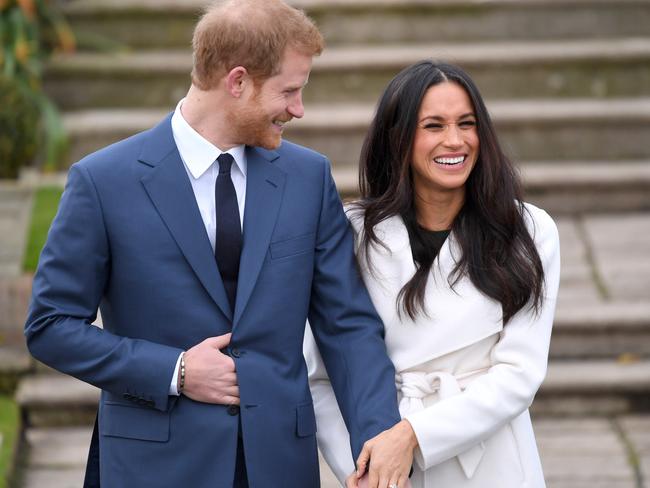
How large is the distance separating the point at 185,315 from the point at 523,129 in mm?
3683

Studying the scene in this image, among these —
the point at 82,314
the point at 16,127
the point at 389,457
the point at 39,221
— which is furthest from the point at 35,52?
the point at 389,457

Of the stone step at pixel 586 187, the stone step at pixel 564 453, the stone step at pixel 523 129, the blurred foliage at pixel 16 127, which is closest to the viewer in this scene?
the stone step at pixel 564 453

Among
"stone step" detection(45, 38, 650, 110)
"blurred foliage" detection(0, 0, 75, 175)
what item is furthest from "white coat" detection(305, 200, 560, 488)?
"stone step" detection(45, 38, 650, 110)

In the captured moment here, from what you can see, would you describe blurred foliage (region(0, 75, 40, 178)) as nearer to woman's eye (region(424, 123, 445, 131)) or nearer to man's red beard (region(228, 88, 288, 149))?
man's red beard (region(228, 88, 288, 149))

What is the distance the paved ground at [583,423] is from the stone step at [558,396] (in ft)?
0.16

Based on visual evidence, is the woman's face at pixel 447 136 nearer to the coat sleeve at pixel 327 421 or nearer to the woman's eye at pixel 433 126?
the woman's eye at pixel 433 126

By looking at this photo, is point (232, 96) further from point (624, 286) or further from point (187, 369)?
point (624, 286)

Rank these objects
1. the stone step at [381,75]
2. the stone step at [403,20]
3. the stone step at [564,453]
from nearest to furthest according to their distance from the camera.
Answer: the stone step at [564,453] → the stone step at [381,75] → the stone step at [403,20]

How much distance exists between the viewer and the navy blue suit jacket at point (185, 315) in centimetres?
Answer: 266

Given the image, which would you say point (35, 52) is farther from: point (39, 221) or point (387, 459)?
point (387, 459)

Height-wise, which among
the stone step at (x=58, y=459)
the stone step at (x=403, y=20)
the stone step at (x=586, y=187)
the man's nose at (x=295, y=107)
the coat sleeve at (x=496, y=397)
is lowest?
the stone step at (x=58, y=459)

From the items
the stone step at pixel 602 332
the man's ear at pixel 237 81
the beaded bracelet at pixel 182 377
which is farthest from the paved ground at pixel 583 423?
the man's ear at pixel 237 81

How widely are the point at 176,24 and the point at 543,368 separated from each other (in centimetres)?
441

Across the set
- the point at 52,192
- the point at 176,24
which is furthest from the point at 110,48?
the point at 52,192
